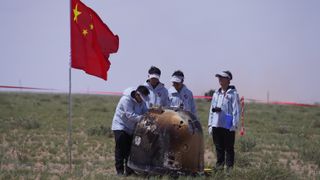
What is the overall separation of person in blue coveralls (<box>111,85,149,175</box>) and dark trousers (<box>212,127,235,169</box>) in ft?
4.87

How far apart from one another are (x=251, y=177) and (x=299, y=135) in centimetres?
1181

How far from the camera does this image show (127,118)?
899cm

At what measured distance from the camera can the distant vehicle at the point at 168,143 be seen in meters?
8.32

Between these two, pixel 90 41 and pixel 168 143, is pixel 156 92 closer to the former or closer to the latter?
pixel 168 143

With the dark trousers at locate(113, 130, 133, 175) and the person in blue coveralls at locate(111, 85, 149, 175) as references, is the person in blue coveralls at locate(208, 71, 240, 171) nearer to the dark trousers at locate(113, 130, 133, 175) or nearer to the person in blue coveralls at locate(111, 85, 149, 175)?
the person in blue coveralls at locate(111, 85, 149, 175)

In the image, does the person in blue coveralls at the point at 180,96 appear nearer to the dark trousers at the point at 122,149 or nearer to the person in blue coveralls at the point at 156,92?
the person in blue coveralls at the point at 156,92

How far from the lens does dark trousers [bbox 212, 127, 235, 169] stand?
9.64 metres

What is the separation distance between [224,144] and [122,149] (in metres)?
1.93

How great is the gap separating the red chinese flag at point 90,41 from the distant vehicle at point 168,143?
80.7 inches

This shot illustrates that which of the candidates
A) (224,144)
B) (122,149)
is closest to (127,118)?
(122,149)

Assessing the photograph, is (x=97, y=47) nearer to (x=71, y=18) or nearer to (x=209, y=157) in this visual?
(x=71, y=18)

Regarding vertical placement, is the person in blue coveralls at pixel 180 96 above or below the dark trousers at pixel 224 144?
above

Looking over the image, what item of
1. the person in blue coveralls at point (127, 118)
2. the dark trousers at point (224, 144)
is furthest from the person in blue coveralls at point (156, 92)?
the dark trousers at point (224, 144)

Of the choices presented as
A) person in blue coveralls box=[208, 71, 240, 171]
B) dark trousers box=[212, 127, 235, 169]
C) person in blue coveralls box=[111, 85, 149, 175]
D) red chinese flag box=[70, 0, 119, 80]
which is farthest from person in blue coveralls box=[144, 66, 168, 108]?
red chinese flag box=[70, 0, 119, 80]
